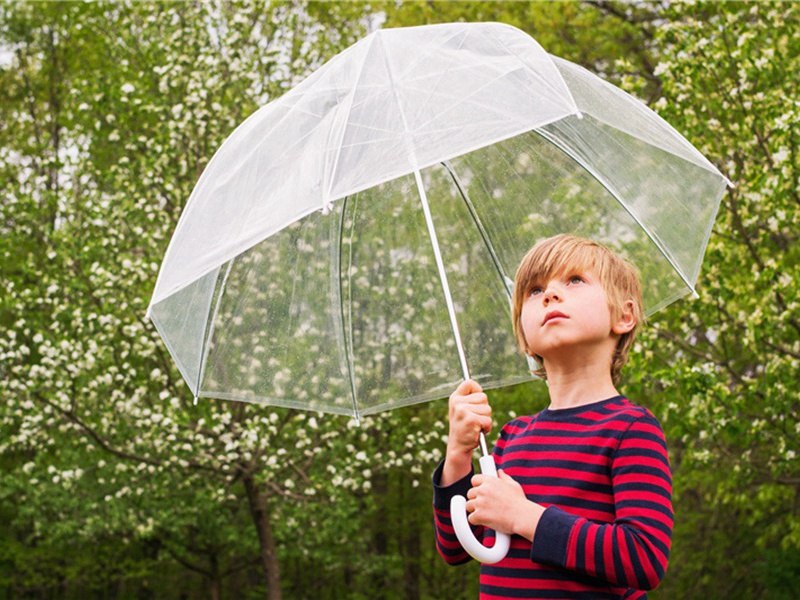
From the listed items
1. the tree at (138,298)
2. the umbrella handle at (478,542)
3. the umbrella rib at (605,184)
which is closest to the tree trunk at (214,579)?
the tree at (138,298)

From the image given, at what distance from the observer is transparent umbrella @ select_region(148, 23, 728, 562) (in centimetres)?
274

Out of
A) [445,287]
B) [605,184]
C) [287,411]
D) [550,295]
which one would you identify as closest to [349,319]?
[445,287]

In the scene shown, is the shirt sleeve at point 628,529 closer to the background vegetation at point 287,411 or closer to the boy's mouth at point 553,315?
the boy's mouth at point 553,315

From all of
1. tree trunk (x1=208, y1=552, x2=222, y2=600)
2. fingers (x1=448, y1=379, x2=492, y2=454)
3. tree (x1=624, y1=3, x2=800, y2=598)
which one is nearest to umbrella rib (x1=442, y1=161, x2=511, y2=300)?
fingers (x1=448, y1=379, x2=492, y2=454)

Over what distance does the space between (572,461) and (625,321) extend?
1.27 feet

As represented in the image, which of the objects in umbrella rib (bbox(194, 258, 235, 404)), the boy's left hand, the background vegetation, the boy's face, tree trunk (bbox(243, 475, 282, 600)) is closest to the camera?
the boy's left hand

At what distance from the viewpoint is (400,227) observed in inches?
136

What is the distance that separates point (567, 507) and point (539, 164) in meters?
1.36

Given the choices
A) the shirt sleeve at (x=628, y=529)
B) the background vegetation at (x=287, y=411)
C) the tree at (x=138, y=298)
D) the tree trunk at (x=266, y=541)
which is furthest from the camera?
the tree trunk at (x=266, y=541)

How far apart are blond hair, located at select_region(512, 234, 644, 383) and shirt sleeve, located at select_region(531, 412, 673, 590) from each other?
0.33m

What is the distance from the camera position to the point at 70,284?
10.9m

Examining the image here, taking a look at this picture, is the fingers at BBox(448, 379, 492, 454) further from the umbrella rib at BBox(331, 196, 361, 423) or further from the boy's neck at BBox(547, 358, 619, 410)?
the umbrella rib at BBox(331, 196, 361, 423)

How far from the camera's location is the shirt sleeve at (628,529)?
6.70 feet

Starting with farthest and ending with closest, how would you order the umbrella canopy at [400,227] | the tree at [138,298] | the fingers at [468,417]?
the tree at [138,298] → the umbrella canopy at [400,227] → the fingers at [468,417]
